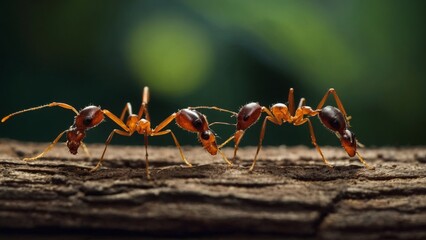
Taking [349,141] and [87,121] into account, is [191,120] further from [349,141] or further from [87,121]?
[349,141]

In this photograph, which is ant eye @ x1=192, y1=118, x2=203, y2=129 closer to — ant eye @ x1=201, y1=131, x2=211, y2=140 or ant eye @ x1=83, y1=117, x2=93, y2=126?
ant eye @ x1=201, y1=131, x2=211, y2=140

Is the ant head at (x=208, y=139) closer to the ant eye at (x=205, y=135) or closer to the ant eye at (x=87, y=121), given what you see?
the ant eye at (x=205, y=135)

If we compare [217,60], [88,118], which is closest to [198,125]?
[88,118]

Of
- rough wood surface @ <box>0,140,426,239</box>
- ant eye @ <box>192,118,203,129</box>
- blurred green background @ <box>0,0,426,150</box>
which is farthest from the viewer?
blurred green background @ <box>0,0,426,150</box>

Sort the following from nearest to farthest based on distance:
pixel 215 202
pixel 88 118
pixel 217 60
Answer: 1. pixel 215 202
2. pixel 88 118
3. pixel 217 60

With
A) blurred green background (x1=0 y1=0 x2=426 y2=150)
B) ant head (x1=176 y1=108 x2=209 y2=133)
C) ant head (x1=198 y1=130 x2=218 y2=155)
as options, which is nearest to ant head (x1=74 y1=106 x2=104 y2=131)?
ant head (x1=176 y1=108 x2=209 y2=133)

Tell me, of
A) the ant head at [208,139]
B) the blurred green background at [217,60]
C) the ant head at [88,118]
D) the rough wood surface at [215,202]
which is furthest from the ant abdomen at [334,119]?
the blurred green background at [217,60]
